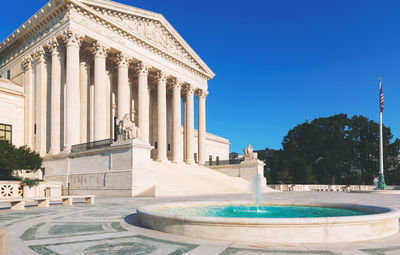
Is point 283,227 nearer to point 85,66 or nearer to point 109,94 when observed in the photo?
point 85,66

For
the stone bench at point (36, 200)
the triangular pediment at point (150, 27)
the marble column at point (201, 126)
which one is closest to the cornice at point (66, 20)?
the triangular pediment at point (150, 27)

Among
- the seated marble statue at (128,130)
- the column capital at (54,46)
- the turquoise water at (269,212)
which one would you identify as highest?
the column capital at (54,46)

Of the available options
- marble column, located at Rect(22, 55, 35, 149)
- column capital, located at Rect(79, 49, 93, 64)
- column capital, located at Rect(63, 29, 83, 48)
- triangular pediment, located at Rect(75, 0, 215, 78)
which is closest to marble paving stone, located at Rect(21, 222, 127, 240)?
column capital, located at Rect(63, 29, 83, 48)

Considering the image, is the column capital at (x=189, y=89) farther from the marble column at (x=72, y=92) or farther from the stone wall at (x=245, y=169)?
the marble column at (x=72, y=92)

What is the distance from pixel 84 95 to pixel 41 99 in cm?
462

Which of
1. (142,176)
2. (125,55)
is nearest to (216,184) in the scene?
(142,176)

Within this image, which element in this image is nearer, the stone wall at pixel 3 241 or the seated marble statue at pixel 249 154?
the stone wall at pixel 3 241

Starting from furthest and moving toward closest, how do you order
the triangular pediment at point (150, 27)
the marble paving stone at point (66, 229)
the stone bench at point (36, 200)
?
the triangular pediment at point (150, 27) → the stone bench at point (36, 200) → the marble paving stone at point (66, 229)

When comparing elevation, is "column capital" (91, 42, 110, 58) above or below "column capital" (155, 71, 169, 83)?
above

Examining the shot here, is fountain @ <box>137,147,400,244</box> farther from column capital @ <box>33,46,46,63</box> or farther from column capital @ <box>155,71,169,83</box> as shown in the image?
column capital @ <box>155,71,169,83</box>

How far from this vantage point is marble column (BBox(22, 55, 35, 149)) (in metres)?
37.4

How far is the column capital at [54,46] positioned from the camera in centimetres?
Answer: 3441

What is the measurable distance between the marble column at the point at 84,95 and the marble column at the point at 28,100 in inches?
227

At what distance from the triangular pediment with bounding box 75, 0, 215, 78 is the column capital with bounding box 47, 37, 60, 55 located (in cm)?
505
